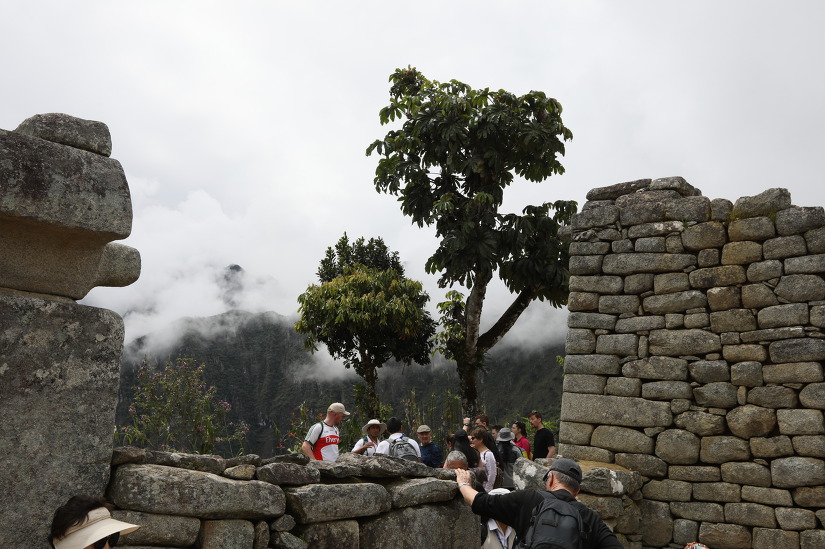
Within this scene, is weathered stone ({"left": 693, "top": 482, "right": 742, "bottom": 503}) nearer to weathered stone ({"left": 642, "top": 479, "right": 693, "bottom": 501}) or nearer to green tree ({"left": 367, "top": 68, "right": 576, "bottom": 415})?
weathered stone ({"left": 642, "top": 479, "right": 693, "bottom": 501})

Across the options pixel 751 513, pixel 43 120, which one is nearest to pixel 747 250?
pixel 751 513

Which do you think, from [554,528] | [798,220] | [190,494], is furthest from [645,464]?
[190,494]

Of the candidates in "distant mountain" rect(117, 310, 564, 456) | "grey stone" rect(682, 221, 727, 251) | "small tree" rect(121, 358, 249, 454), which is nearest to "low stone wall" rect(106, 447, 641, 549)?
"grey stone" rect(682, 221, 727, 251)

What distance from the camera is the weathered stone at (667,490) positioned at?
22.1 feet

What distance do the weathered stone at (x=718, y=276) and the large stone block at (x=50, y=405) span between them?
570 centimetres

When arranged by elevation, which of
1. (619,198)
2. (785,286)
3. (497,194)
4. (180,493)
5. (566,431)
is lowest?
(180,493)

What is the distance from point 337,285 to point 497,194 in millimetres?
4368

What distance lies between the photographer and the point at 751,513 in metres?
6.43

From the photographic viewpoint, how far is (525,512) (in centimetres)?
397

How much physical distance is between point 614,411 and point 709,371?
100cm

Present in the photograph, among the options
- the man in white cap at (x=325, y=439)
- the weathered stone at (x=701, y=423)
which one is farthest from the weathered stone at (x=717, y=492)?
the man in white cap at (x=325, y=439)

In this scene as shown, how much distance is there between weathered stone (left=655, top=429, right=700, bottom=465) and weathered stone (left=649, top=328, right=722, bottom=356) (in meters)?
0.78

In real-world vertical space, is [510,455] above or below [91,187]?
below

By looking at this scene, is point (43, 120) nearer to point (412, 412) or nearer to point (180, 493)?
point (180, 493)
